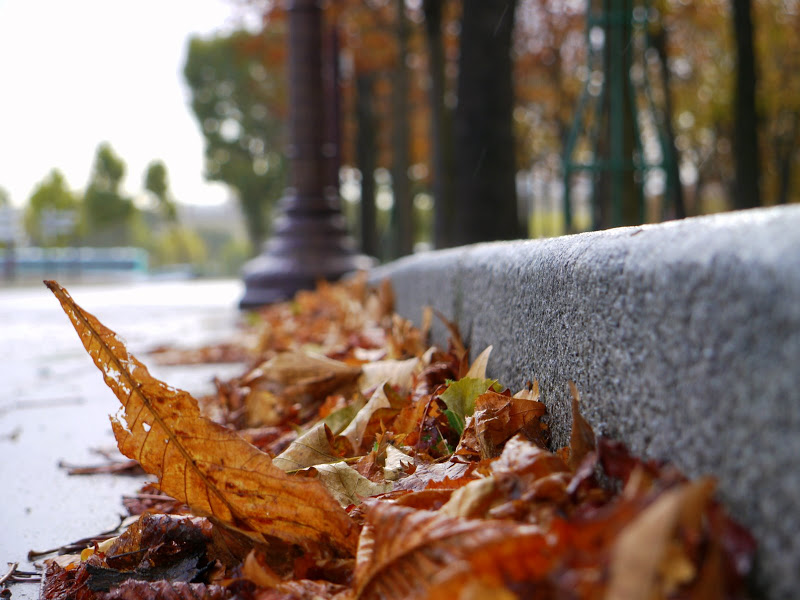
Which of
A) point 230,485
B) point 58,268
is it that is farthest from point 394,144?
point 58,268

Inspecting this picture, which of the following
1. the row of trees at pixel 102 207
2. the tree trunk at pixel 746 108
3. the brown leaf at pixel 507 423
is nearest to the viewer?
the brown leaf at pixel 507 423

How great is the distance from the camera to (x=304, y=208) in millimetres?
8141

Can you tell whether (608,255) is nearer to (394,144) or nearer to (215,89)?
(394,144)

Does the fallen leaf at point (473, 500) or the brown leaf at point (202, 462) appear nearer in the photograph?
the fallen leaf at point (473, 500)

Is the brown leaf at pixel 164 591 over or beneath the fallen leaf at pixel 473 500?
beneath

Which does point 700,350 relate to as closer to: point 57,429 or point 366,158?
point 57,429

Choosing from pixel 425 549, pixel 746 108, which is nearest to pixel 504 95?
pixel 746 108

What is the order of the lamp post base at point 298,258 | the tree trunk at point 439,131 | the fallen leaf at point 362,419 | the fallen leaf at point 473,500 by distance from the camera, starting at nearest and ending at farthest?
the fallen leaf at point 473,500 → the fallen leaf at point 362,419 → the lamp post base at point 298,258 → the tree trunk at point 439,131

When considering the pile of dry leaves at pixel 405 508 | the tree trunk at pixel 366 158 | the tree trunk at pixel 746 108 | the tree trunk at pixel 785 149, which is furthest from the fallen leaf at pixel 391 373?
the tree trunk at pixel 785 149

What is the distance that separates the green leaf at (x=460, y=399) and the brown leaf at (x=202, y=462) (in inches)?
16.2

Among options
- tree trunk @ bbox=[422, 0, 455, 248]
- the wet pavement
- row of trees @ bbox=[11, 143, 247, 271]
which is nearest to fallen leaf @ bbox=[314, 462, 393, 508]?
the wet pavement

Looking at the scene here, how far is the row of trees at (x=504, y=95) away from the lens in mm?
6906

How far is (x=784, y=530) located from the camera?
0.67m

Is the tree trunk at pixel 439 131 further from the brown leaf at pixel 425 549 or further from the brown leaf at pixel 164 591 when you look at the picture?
the brown leaf at pixel 425 549
